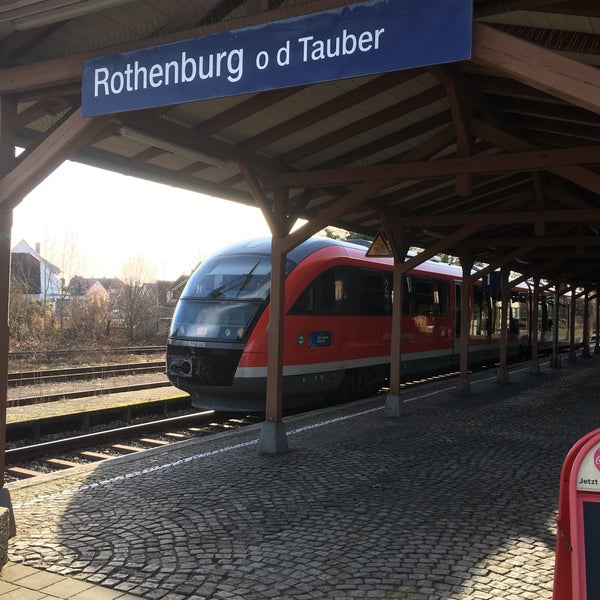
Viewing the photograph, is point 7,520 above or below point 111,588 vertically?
above

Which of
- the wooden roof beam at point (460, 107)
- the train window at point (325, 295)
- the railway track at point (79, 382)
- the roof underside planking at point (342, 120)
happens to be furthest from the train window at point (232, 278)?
the wooden roof beam at point (460, 107)

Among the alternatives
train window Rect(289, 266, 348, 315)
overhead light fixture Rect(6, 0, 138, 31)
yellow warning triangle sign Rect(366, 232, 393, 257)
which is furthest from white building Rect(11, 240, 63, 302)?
A: overhead light fixture Rect(6, 0, 138, 31)

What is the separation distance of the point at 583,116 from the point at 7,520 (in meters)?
6.48

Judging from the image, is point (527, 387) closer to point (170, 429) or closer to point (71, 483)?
point (170, 429)

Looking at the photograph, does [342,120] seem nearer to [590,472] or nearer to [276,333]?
[276,333]

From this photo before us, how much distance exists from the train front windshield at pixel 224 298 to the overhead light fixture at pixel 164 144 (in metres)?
3.47

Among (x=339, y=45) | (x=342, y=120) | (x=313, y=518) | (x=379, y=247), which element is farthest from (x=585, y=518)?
(x=379, y=247)

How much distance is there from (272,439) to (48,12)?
5.09m

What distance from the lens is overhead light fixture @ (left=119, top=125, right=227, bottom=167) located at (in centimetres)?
541

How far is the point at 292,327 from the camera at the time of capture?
10.0 metres

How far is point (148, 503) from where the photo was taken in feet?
18.3

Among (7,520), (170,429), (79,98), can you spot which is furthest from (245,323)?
(7,520)

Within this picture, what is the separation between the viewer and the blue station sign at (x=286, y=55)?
3410 mm

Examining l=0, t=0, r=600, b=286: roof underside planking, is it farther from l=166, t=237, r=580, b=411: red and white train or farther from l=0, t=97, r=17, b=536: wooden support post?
l=166, t=237, r=580, b=411: red and white train
